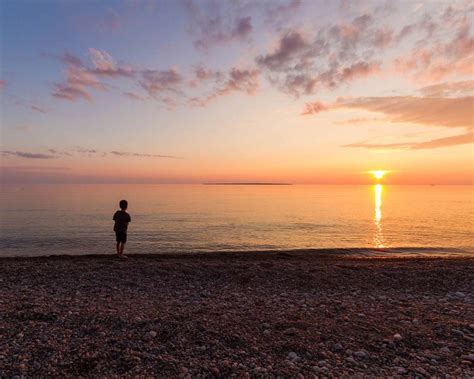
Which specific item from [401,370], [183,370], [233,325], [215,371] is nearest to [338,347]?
[401,370]

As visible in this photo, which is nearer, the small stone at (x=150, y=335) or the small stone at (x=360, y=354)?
the small stone at (x=360, y=354)

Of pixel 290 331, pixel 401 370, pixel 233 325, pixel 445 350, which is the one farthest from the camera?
pixel 233 325

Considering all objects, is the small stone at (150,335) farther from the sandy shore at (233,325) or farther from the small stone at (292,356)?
the small stone at (292,356)

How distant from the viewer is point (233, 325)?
8023 millimetres

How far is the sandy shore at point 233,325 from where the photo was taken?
6.16 metres

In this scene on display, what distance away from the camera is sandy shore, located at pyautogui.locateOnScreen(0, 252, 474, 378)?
6.16 meters

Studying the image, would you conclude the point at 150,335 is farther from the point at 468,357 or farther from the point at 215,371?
the point at 468,357

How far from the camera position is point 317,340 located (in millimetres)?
7281

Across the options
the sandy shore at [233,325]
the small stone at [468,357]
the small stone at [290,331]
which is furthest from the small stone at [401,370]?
the small stone at [290,331]

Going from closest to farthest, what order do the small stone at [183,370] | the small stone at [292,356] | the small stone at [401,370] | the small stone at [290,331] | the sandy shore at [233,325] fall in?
the small stone at [183,370], the small stone at [401,370], the sandy shore at [233,325], the small stone at [292,356], the small stone at [290,331]

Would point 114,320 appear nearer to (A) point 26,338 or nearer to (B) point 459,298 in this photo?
(A) point 26,338

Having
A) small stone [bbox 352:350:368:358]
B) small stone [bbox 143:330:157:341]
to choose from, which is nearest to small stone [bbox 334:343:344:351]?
small stone [bbox 352:350:368:358]

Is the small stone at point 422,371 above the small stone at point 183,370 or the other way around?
the other way around

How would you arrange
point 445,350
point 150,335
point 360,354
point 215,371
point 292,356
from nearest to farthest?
point 215,371
point 292,356
point 360,354
point 445,350
point 150,335
